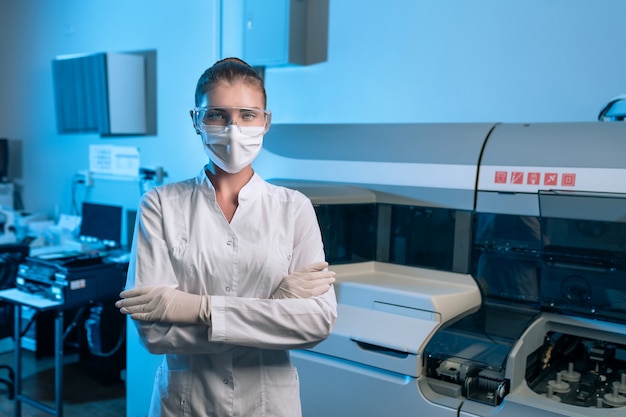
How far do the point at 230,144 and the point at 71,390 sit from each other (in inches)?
103

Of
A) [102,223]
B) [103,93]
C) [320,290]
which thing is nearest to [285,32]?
[103,93]

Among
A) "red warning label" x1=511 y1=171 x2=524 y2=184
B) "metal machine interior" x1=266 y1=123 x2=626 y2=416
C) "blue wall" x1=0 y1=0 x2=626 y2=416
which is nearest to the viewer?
"metal machine interior" x1=266 y1=123 x2=626 y2=416

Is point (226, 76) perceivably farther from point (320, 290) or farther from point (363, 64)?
point (363, 64)

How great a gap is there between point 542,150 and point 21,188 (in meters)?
3.96

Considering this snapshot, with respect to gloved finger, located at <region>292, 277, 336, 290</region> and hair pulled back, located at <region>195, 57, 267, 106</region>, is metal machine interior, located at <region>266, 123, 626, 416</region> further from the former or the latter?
hair pulled back, located at <region>195, 57, 267, 106</region>

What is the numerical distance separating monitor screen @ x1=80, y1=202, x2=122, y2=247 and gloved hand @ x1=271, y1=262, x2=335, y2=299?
2.42m

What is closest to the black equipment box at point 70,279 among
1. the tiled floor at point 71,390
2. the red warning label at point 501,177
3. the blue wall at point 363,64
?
the tiled floor at point 71,390

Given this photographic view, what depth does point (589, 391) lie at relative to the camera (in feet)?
5.28

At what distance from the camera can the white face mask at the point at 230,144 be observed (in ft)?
4.11

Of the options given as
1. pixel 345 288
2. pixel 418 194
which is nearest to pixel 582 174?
pixel 418 194

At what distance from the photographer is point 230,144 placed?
1253 mm

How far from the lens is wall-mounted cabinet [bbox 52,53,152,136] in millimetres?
3381

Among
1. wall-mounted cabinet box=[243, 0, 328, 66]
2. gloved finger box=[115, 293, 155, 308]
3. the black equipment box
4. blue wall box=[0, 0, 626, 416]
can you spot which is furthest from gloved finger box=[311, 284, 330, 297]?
the black equipment box

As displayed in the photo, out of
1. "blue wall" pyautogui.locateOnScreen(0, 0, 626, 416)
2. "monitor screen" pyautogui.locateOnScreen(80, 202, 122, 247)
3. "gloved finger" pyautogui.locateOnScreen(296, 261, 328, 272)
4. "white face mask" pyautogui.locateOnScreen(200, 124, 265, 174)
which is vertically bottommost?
"monitor screen" pyautogui.locateOnScreen(80, 202, 122, 247)
